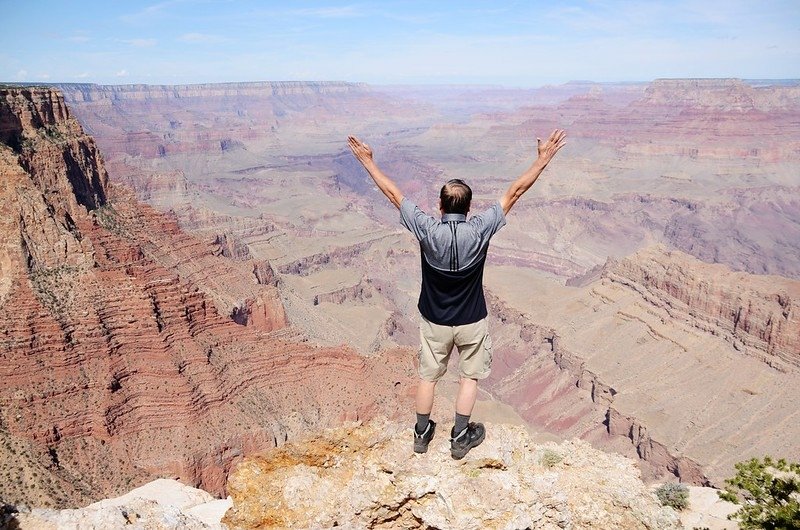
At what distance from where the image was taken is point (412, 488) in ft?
23.2

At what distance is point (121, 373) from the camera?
93.5ft

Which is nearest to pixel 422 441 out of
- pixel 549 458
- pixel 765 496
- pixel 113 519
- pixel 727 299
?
pixel 549 458

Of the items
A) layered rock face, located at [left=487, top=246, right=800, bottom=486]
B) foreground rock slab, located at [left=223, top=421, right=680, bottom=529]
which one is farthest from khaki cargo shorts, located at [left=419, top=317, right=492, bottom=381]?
layered rock face, located at [left=487, top=246, right=800, bottom=486]

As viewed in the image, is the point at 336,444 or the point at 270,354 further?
the point at 270,354

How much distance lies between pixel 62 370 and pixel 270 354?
10.6 meters

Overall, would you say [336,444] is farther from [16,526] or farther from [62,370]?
[62,370]

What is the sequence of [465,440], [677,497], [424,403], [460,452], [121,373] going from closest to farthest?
[460,452] < [465,440] < [424,403] < [677,497] < [121,373]

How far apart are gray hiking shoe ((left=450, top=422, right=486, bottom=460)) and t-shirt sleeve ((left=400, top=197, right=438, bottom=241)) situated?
2.72 m

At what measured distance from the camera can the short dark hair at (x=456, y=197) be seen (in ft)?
21.5

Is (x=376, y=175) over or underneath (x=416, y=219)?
over

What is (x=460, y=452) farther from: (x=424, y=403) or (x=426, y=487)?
(x=424, y=403)

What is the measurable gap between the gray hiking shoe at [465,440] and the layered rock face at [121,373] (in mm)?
21645

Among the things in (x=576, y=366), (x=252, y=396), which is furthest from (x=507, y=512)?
(x=576, y=366)

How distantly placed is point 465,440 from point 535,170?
11.8ft
